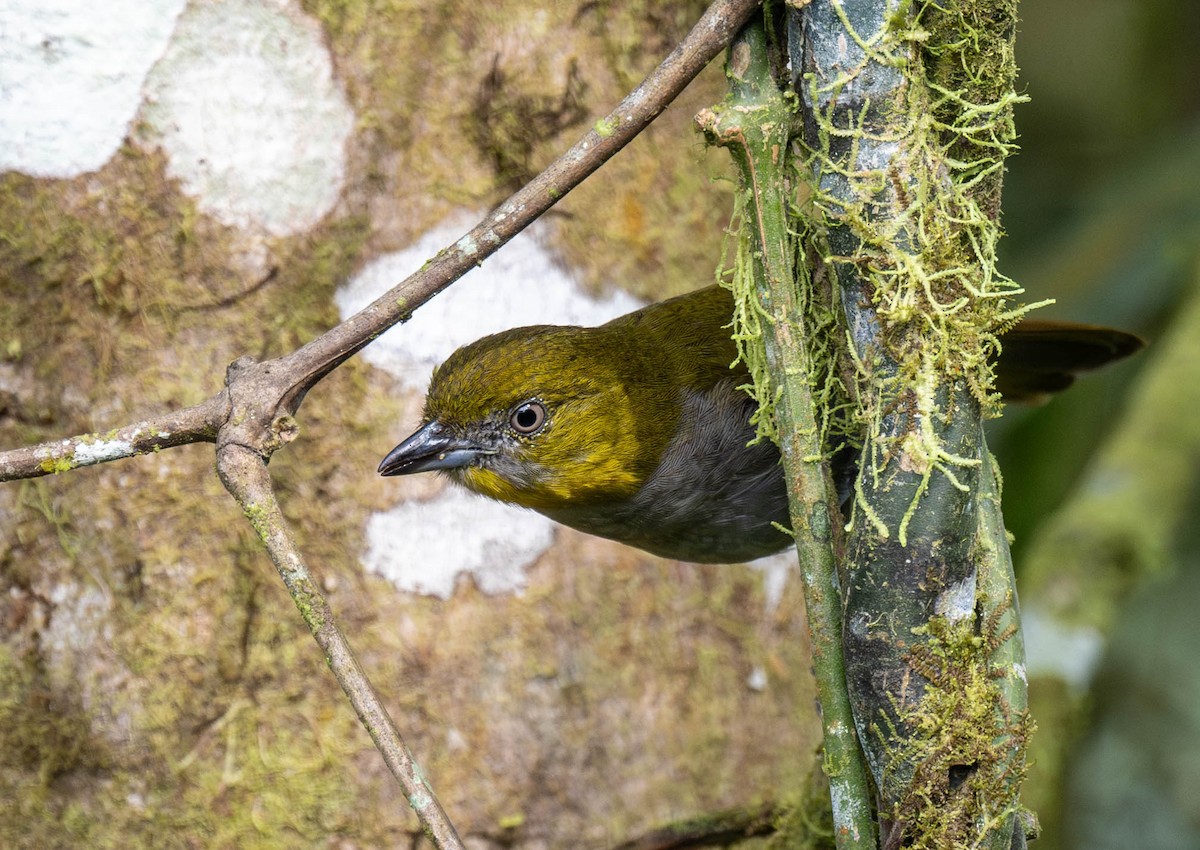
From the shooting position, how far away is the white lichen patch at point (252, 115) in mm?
2740

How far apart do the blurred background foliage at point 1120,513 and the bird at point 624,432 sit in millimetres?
960

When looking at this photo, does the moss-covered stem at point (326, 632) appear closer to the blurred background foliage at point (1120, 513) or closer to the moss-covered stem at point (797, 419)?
the moss-covered stem at point (797, 419)

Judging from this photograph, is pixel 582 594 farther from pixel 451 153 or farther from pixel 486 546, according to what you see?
pixel 451 153

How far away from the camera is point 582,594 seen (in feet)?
10.4

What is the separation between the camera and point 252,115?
110 inches

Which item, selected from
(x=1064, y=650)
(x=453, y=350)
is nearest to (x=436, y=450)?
(x=453, y=350)

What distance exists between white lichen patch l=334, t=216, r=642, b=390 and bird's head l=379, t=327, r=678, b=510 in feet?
1.01

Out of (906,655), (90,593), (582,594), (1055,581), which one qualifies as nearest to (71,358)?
(90,593)

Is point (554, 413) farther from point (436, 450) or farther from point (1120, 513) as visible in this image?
point (1120, 513)

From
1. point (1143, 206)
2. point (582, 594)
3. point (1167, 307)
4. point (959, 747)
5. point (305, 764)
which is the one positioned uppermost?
point (1143, 206)

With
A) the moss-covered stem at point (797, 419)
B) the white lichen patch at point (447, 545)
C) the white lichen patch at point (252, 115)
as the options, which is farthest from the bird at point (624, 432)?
the moss-covered stem at point (797, 419)

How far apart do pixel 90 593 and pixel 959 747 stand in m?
1.94

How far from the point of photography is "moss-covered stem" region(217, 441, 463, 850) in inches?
69.2

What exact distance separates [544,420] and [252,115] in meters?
0.97
